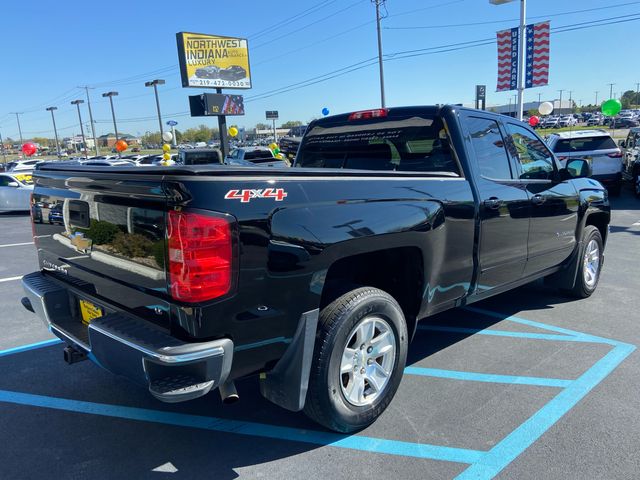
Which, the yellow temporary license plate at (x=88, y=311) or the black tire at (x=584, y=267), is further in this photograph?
the black tire at (x=584, y=267)

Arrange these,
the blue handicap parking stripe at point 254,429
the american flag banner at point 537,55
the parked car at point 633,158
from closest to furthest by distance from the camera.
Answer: the blue handicap parking stripe at point 254,429 → the parked car at point 633,158 → the american flag banner at point 537,55

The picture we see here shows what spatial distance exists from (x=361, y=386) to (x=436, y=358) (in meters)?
1.28

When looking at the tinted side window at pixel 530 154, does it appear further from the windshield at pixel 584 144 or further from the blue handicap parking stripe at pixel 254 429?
the windshield at pixel 584 144

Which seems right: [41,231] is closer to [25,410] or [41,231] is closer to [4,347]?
[25,410]

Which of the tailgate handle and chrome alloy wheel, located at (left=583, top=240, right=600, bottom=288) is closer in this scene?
the tailgate handle

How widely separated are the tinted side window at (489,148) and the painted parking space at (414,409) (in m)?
1.60

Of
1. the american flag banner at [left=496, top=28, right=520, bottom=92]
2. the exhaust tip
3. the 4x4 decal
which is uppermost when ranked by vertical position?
the american flag banner at [left=496, top=28, right=520, bottom=92]

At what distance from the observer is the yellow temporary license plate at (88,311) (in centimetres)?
281

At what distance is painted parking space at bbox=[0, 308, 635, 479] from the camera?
2770 millimetres

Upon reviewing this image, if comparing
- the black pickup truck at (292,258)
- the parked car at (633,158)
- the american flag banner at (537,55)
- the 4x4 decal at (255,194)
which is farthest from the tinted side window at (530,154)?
the american flag banner at (537,55)

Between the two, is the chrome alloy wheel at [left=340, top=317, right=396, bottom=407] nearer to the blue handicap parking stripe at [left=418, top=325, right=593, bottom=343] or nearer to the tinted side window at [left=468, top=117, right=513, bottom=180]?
the tinted side window at [left=468, top=117, right=513, bottom=180]

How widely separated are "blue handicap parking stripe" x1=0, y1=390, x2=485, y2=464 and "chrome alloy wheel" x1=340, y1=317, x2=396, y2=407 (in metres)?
0.25

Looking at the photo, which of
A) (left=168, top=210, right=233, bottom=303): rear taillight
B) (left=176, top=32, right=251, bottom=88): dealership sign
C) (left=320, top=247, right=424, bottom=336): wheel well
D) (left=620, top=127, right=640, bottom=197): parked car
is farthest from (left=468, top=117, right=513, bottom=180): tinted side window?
(left=176, top=32, right=251, bottom=88): dealership sign

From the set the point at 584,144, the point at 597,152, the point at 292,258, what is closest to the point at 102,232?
the point at 292,258
